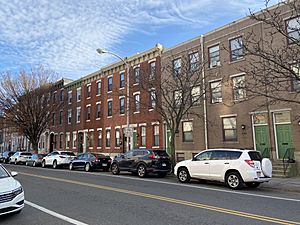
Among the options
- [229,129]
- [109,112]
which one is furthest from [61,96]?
[229,129]

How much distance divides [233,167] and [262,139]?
316 inches

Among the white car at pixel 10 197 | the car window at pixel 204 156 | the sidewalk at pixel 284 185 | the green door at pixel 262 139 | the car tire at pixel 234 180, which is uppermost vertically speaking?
the green door at pixel 262 139

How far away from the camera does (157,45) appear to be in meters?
27.9

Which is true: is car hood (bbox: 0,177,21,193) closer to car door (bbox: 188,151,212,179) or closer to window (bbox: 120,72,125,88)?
car door (bbox: 188,151,212,179)

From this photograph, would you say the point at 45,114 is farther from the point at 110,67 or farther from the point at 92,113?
the point at 110,67

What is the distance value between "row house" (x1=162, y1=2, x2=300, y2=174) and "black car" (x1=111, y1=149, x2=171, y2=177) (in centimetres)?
569

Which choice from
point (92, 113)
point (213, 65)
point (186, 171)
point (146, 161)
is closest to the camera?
point (186, 171)

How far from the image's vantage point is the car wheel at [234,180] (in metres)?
12.4

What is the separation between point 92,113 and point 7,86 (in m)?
9.97

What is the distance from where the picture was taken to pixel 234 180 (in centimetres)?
1261

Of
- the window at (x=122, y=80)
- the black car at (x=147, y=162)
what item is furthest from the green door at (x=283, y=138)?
the window at (x=122, y=80)

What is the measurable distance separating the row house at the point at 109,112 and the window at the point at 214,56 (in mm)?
4366

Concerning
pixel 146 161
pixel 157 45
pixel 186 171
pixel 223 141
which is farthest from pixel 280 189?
pixel 157 45

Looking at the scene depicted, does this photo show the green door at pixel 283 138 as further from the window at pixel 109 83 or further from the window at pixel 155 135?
the window at pixel 109 83
